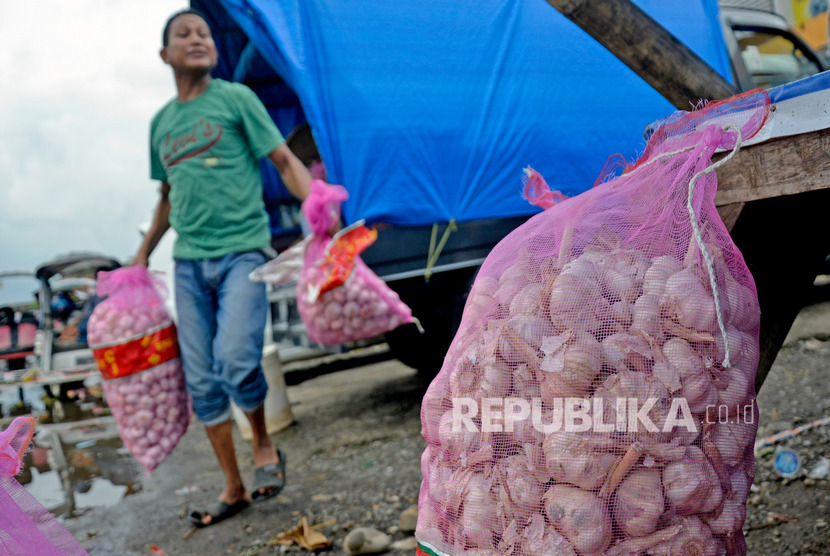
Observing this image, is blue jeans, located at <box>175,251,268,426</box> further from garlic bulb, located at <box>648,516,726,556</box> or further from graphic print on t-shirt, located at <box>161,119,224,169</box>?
garlic bulb, located at <box>648,516,726,556</box>

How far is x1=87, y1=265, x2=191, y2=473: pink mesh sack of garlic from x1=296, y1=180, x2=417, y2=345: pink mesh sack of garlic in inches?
24.8

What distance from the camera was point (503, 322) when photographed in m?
1.03

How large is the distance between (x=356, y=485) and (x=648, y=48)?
2207 mm

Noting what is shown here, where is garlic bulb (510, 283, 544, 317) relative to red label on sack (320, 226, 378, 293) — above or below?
above

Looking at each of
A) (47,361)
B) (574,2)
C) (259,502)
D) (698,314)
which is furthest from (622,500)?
(47,361)

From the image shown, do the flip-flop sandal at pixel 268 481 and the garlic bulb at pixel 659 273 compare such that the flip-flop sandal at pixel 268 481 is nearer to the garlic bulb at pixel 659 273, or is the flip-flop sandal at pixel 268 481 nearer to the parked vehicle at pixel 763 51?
the garlic bulb at pixel 659 273

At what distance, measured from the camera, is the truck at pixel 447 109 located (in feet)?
9.79

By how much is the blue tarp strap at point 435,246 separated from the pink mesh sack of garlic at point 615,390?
6.89ft

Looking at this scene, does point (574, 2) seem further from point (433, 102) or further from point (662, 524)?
point (433, 102)

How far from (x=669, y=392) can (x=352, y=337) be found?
74.0 inches

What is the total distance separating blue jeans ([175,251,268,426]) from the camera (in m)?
2.39

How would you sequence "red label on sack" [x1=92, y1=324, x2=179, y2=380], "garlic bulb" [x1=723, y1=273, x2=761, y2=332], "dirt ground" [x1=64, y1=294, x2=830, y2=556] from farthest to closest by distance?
"red label on sack" [x1=92, y1=324, x2=179, y2=380]
"dirt ground" [x1=64, y1=294, x2=830, y2=556]
"garlic bulb" [x1=723, y1=273, x2=761, y2=332]

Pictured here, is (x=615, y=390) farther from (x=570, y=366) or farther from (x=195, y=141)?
(x=195, y=141)

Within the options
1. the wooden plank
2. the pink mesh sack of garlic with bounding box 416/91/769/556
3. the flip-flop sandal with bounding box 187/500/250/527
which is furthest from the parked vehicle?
the flip-flop sandal with bounding box 187/500/250/527
